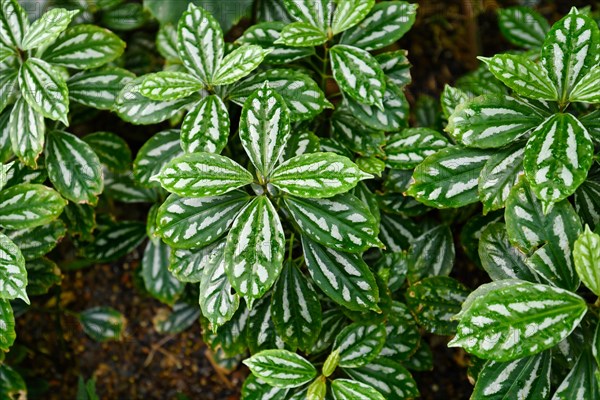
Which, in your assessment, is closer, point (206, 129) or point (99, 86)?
point (206, 129)

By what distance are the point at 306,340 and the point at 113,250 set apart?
2.62 feet

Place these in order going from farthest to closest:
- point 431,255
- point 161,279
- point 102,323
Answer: point 102,323
point 161,279
point 431,255

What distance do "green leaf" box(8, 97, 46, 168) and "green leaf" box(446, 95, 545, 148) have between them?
110 centimetres

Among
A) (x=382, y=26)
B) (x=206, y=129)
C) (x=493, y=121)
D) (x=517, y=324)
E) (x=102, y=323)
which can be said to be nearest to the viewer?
(x=517, y=324)

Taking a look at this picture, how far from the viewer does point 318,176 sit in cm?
140

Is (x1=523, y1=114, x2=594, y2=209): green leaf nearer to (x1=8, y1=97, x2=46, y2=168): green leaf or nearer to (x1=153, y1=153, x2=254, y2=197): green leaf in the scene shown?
(x1=153, y1=153, x2=254, y2=197): green leaf

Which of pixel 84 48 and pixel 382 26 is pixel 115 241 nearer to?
pixel 84 48


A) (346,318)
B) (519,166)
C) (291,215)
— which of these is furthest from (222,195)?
(519,166)

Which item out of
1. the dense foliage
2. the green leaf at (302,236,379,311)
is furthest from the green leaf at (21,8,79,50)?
the green leaf at (302,236,379,311)

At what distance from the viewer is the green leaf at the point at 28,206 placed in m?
1.61

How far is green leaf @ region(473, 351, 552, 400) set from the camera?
138cm

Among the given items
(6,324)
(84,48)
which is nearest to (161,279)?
(6,324)

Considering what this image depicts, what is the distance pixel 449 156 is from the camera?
1.54 meters

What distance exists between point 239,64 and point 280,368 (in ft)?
2.51
